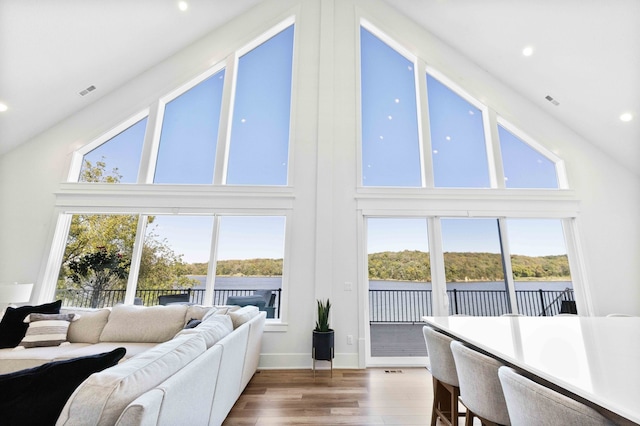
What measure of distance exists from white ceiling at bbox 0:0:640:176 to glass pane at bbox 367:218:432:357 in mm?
3205

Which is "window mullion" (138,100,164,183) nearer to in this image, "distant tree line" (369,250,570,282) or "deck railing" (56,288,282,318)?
"deck railing" (56,288,282,318)

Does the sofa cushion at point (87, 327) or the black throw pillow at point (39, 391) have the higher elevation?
the black throw pillow at point (39, 391)

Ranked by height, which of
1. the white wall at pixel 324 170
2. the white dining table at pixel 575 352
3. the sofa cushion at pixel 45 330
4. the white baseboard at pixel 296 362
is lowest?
the white baseboard at pixel 296 362

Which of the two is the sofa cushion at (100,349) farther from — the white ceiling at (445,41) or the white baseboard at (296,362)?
the white ceiling at (445,41)

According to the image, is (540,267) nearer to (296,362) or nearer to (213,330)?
(296,362)

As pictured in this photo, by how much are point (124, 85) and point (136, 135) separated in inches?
36.2

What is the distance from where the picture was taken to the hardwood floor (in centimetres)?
250

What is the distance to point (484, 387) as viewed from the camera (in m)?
1.44

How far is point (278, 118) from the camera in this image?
4848 mm

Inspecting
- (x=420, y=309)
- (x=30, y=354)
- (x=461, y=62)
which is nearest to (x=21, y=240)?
(x=30, y=354)

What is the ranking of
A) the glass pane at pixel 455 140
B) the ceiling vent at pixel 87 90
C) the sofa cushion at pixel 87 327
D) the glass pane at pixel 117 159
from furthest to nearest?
the glass pane at pixel 455 140 → the glass pane at pixel 117 159 → the ceiling vent at pixel 87 90 → the sofa cushion at pixel 87 327

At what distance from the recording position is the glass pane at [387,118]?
15.2 ft

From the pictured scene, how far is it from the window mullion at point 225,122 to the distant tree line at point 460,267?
2.86 m

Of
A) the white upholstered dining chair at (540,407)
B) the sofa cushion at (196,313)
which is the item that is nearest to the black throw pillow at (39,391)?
the white upholstered dining chair at (540,407)
